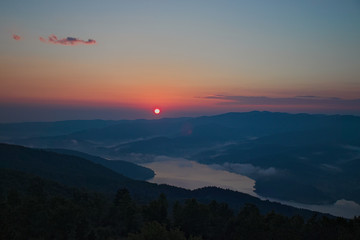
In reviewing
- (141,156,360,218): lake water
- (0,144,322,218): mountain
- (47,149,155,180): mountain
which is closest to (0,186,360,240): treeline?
(0,144,322,218): mountain

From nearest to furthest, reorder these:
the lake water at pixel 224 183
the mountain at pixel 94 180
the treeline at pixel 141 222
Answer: the treeline at pixel 141 222
the mountain at pixel 94 180
the lake water at pixel 224 183

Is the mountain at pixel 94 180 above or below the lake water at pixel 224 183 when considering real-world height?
above

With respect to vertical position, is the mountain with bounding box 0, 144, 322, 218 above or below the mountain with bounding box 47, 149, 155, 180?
above

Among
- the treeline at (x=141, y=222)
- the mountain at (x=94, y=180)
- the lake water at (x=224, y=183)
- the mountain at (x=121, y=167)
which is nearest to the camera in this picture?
the treeline at (x=141, y=222)

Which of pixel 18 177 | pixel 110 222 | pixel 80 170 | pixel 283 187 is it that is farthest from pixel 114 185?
pixel 283 187

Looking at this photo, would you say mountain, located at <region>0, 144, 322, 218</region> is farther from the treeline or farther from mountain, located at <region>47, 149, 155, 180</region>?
mountain, located at <region>47, 149, 155, 180</region>

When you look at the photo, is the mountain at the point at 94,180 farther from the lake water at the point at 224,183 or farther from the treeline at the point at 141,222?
the treeline at the point at 141,222

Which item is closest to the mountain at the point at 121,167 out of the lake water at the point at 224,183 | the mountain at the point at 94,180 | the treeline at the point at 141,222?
the lake water at the point at 224,183

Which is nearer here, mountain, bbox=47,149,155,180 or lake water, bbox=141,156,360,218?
lake water, bbox=141,156,360,218
